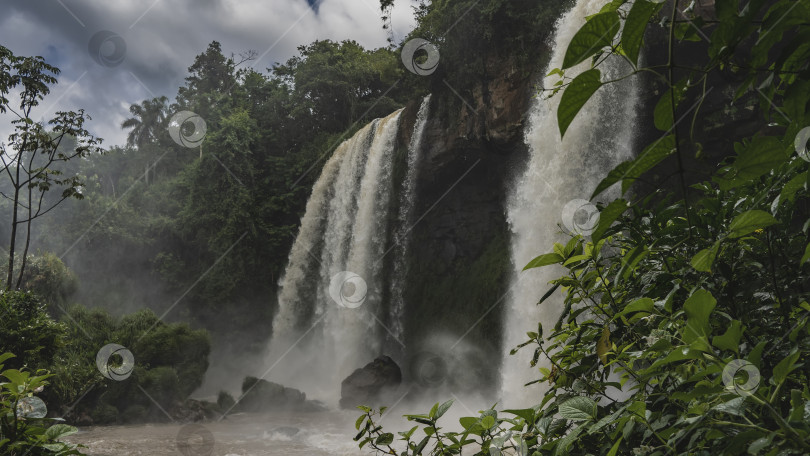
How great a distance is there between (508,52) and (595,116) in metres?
3.20

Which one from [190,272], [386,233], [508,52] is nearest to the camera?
[508,52]

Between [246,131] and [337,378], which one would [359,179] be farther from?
[246,131]

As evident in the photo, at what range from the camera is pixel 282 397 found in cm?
1327

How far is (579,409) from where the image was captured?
871 mm

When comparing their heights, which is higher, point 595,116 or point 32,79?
point 595,116

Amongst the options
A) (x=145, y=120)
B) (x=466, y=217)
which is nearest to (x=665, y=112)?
(x=466, y=217)

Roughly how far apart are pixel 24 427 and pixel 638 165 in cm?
133

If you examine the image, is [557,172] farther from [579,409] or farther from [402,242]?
[579,409]

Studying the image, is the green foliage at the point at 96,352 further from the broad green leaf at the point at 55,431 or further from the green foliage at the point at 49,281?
the broad green leaf at the point at 55,431

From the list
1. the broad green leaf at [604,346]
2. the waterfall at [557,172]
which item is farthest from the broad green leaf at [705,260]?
the waterfall at [557,172]

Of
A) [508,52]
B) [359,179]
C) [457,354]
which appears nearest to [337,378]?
[457,354]

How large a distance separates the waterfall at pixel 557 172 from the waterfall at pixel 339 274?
548cm

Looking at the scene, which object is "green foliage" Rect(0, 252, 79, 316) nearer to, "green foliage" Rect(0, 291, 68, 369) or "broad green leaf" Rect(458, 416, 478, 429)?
"green foliage" Rect(0, 291, 68, 369)

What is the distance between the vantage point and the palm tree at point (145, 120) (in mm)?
A: 40891
